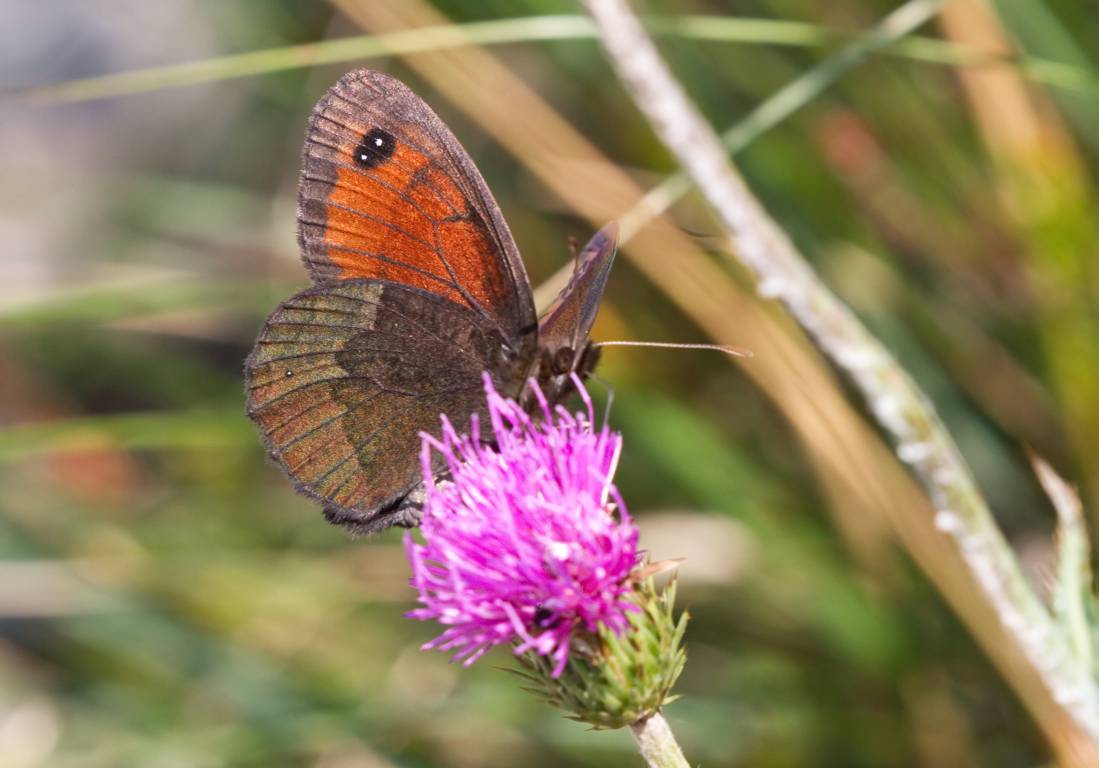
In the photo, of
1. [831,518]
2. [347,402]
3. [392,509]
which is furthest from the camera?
[831,518]

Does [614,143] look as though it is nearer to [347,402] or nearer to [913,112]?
[913,112]

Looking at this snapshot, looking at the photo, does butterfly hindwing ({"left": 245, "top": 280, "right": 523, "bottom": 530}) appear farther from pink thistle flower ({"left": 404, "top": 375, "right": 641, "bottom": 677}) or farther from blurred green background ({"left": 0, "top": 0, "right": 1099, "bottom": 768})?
blurred green background ({"left": 0, "top": 0, "right": 1099, "bottom": 768})

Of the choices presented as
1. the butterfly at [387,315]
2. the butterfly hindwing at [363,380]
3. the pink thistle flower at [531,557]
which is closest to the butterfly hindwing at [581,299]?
the butterfly at [387,315]

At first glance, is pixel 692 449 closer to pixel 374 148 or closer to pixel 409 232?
pixel 409 232

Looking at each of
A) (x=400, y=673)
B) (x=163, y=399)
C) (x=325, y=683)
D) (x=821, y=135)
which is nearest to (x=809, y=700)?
(x=400, y=673)

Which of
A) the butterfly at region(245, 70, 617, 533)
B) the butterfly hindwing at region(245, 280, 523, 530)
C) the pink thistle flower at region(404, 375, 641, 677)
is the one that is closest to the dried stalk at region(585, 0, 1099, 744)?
→ the pink thistle flower at region(404, 375, 641, 677)

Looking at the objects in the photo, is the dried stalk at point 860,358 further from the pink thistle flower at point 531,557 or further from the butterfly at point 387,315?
the butterfly at point 387,315
